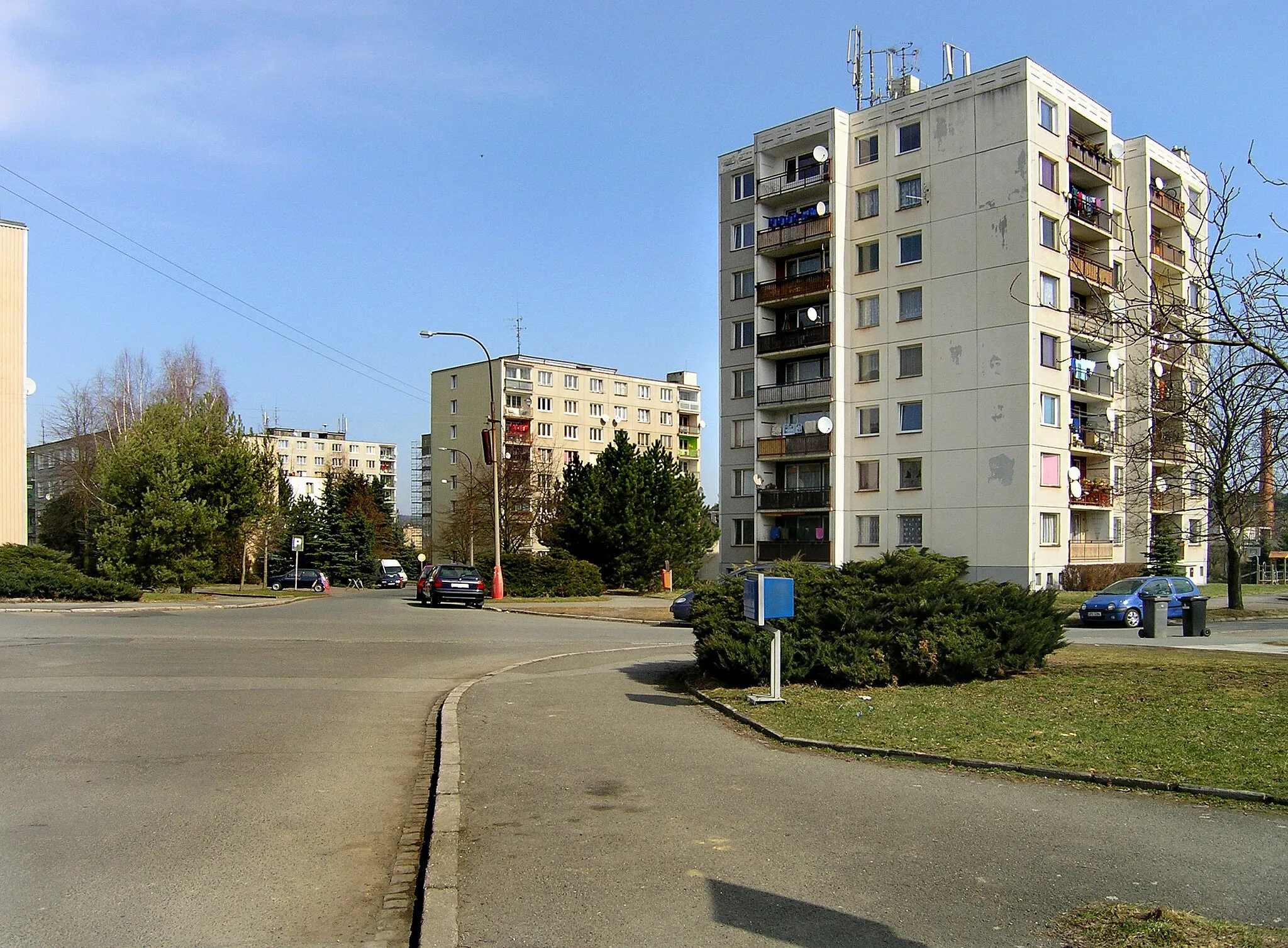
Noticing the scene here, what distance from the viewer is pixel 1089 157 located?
142 ft

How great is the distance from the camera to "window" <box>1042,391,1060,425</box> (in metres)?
40.2

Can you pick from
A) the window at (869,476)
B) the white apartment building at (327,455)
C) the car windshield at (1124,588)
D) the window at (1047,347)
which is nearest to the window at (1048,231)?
the window at (1047,347)

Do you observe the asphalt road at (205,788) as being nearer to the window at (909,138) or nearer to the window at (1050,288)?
the window at (1050,288)

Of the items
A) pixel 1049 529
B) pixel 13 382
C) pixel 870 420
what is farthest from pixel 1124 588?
pixel 13 382

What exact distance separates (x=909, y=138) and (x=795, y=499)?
15.9 m

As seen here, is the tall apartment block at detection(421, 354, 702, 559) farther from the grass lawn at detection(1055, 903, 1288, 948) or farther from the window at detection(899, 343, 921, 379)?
the grass lawn at detection(1055, 903, 1288, 948)

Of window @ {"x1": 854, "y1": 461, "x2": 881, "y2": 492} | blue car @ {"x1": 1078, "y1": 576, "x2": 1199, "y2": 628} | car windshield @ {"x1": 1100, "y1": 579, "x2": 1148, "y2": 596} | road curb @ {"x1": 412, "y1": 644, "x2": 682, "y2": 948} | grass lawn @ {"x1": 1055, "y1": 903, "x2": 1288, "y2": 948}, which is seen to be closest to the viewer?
grass lawn @ {"x1": 1055, "y1": 903, "x2": 1288, "y2": 948}

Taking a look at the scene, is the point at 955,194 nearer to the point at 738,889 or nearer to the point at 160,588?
the point at 160,588

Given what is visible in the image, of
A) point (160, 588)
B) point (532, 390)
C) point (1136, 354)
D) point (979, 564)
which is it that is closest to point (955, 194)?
point (1136, 354)

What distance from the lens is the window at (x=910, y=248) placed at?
4272 cm

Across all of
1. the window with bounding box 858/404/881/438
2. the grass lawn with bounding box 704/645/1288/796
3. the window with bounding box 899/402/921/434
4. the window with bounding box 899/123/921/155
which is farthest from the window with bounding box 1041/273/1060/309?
the grass lawn with bounding box 704/645/1288/796

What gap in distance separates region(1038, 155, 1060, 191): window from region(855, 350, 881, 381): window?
9.15 m

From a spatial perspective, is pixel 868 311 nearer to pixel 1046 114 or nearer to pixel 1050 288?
pixel 1050 288

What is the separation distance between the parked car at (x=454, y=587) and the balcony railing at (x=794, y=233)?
2070 cm
